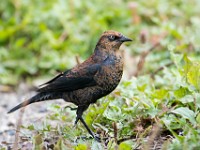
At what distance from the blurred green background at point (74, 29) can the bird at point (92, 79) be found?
2067mm

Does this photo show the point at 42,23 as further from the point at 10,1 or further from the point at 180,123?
the point at 180,123

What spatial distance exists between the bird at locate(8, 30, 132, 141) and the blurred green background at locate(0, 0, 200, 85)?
207cm

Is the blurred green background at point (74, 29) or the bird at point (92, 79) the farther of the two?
the blurred green background at point (74, 29)

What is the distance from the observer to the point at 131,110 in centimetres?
530

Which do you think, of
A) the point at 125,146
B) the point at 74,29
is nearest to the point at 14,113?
the point at 74,29

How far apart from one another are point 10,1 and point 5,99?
1974 millimetres

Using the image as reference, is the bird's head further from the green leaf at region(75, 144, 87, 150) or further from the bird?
the green leaf at region(75, 144, 87, 150)

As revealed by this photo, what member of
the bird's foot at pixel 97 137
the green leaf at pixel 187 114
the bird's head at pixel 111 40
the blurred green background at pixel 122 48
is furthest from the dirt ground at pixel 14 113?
the green leaf at pixel 187 114

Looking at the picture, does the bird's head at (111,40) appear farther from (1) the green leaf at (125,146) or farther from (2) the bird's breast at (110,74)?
(1) the green leaf at (125,146)

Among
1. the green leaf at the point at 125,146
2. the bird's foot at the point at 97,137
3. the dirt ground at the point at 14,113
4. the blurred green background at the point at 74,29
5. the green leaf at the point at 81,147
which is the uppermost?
the blurred green background at the point at 74,29

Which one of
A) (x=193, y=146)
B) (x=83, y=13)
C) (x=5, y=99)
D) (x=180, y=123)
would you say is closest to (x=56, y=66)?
(x=5, y=99)

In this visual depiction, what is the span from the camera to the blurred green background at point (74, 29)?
808cm

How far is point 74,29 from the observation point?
866 cm

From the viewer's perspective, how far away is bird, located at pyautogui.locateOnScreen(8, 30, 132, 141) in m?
5.33
